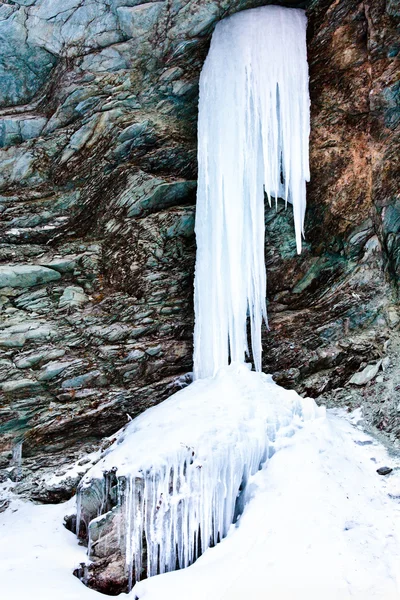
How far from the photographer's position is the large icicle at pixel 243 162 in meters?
9.05

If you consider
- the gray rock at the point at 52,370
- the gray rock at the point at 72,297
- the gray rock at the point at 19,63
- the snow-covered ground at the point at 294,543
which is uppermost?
the gray rock at the point at 19,63

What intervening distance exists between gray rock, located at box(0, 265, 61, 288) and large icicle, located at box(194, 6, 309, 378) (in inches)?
110

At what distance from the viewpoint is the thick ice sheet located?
17.8 ft

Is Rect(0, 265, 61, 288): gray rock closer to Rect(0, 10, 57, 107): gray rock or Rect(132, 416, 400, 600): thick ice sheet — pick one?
Rect(0, 10, 57, 107): gray rock

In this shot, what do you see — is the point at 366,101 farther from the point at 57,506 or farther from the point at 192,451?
the point at 57,506

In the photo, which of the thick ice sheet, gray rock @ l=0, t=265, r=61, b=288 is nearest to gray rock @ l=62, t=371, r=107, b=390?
gray rock @ l=0, t=265, r=61, b=288

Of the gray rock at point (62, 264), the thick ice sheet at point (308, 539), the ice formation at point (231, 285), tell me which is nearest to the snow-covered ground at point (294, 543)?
the thick ice sheet at point (308, 539)

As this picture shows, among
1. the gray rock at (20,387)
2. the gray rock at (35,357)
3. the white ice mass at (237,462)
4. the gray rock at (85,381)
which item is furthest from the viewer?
the gray rock at (85,381)

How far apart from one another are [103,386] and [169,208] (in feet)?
11.6

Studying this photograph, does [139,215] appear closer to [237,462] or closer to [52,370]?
[52,370]

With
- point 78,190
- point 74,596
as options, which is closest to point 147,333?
point 78,190

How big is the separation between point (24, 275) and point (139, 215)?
238 centimetres

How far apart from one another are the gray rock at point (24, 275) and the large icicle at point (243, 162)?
2787mm

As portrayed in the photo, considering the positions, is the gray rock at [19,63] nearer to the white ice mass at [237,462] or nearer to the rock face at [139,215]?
the rock face at [139,215]
